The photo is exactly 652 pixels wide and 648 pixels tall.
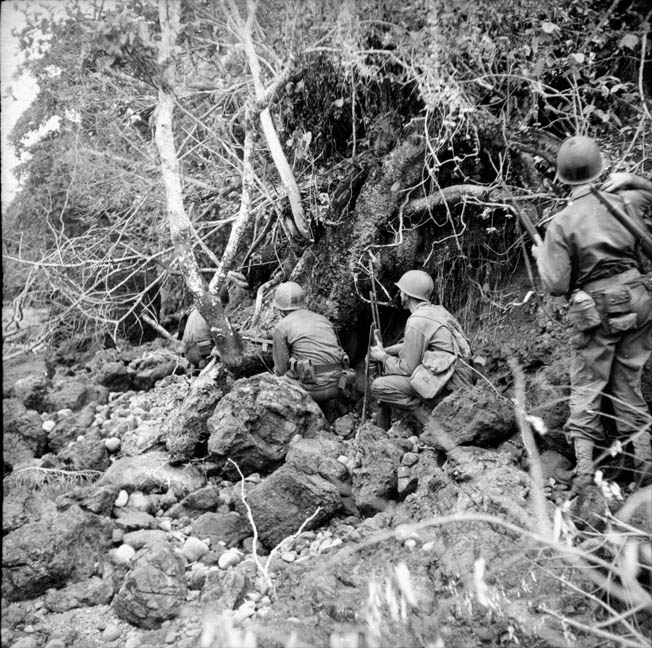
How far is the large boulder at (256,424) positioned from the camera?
6.23 m

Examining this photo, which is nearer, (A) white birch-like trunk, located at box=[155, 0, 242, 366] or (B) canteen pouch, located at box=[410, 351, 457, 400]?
(B) canteen pouch, located at box=[410, 351, 457, 400]

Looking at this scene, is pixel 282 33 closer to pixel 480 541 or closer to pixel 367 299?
pixel 367 299

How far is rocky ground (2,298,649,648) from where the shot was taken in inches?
143

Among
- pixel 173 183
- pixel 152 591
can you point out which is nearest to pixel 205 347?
pixel 173 183

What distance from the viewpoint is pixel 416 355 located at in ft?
20.7

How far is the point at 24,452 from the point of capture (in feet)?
24.1

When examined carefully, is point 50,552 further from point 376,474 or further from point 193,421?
point 376,474

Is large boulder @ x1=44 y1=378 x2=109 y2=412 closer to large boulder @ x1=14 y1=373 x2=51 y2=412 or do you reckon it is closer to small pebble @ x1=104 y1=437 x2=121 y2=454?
large boulder @ x1=14 y1=373 x2=51 y2=412

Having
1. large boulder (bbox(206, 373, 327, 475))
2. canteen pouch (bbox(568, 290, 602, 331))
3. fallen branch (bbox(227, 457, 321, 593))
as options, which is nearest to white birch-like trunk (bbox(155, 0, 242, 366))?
large boulder (bbox(206, 373, 327, 475))

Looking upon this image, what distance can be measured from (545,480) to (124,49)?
18.0 feet

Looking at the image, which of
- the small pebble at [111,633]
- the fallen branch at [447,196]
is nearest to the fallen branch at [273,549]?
the small pebble at [111,633]

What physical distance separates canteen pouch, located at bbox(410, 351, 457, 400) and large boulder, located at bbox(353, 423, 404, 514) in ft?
2.00

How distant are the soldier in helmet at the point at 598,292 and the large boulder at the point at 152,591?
267 centimetres

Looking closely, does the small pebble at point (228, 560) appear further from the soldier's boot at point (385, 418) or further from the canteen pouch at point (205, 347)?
the canteen pouch at point (205, 347)
